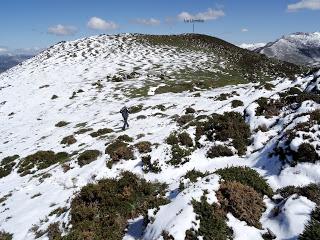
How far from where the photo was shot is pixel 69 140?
105 feet

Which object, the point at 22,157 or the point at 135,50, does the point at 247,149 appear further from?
the point at 135,50

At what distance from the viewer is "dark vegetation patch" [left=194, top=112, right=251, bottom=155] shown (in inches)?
812

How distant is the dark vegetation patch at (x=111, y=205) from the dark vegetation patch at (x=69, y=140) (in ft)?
47.8

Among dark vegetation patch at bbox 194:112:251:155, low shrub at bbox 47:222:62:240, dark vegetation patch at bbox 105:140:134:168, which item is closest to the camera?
low shrub at bbox 47:222:62:240

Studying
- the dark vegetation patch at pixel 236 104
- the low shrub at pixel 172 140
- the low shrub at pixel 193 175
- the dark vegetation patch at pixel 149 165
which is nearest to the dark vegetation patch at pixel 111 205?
the low shrub at pixel 193 175

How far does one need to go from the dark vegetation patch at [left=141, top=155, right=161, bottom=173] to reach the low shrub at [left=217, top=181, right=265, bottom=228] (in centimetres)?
660

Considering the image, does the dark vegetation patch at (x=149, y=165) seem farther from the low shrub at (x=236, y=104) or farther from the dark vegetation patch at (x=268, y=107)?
the low shrub at (x=236, y=104)

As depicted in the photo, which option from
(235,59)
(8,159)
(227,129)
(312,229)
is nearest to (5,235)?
(227,129)

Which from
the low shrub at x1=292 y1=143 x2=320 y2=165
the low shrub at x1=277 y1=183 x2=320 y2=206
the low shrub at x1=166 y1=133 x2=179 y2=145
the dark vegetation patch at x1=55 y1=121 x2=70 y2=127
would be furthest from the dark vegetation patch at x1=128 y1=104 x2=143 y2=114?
the low shrub at x1=277 y1=183 x2=320 y2=206

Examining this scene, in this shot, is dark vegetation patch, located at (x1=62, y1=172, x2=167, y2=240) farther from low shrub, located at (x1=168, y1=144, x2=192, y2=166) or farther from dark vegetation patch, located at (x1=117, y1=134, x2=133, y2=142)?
dark vegetation patch, located at (x1=117, y1=134, x2=133, y2=142)

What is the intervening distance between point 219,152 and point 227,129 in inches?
92.1

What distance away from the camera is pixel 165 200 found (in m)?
15.2

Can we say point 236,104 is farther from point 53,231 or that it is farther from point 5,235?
point 5,235

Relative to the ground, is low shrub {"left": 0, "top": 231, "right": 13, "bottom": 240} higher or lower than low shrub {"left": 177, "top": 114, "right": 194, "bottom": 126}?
lower
